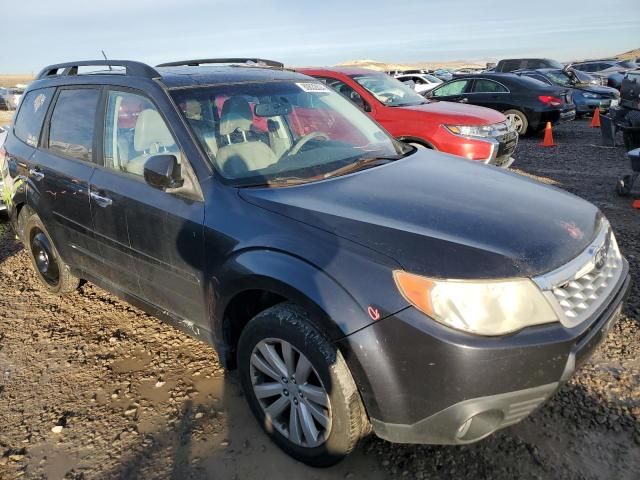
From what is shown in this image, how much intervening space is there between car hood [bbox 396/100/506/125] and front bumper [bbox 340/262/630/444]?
16.5 feet

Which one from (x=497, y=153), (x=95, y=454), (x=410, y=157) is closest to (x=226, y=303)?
(x=95, y=454)

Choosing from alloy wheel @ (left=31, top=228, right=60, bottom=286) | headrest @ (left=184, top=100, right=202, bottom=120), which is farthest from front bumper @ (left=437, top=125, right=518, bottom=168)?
alloy wheel @ (left=31, top=228, right=60, bottom=286)

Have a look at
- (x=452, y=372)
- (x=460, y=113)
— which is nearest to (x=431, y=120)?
(x=460, y=113)

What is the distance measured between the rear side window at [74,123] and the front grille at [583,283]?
2.85m

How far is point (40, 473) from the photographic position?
248 cm

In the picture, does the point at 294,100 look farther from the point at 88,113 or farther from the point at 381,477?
the point at 381,477

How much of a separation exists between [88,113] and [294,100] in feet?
4.52

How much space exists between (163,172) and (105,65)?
4.18ft

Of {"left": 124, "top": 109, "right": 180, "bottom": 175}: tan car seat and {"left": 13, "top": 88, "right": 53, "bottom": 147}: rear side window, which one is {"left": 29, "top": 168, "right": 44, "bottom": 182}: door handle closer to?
{"left": 13, "top": 88, "right": 53, "bottom": 147}: rear side window

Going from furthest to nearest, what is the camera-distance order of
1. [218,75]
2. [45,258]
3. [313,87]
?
[45,258]
[313,87]
[218,75]

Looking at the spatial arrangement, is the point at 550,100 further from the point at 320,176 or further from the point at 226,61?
the point at 320,176

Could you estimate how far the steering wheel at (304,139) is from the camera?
3033 mm

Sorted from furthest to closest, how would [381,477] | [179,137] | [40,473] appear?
[179,137] < [40,473] < [381,477]

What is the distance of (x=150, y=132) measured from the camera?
2936 millimetres
